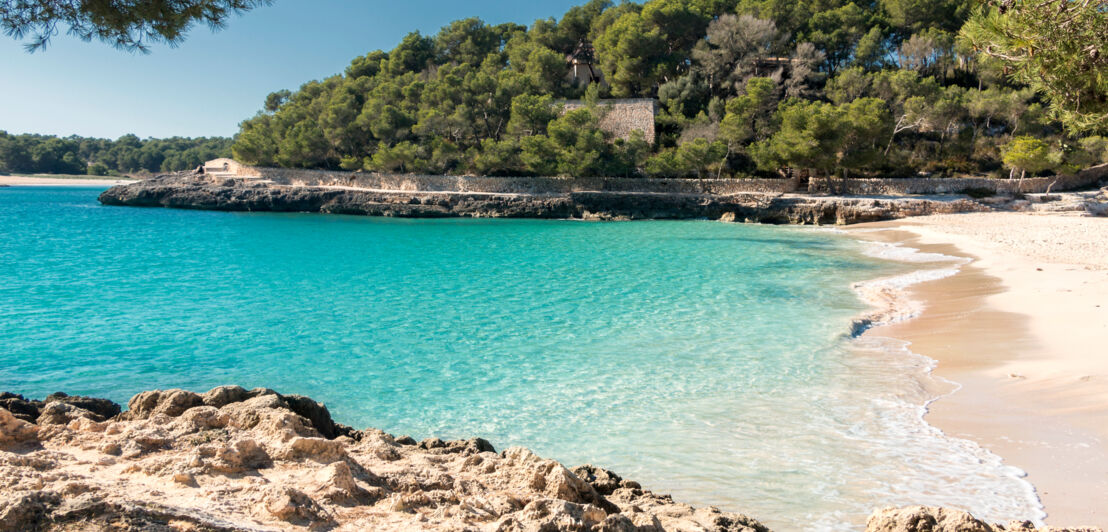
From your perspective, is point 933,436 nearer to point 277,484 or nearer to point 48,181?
point 277,484

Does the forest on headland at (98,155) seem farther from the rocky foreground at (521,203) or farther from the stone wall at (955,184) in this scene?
the stone wall at (955,184)

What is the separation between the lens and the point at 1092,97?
5.73m

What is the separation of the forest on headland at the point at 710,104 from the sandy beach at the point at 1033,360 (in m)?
20.6

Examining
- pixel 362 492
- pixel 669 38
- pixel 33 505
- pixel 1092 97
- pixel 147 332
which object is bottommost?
pixel 147 332

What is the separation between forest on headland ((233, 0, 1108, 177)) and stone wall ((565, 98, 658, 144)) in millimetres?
892

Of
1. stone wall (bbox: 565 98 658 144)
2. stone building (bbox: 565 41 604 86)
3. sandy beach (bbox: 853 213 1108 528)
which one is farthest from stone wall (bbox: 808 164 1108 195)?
stone building (bbox: 565 41 604 86)

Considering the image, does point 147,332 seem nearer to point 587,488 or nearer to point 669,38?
point 587,488

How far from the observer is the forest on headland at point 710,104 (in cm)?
3741

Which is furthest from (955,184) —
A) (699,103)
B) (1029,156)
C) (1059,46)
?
(1059,46)

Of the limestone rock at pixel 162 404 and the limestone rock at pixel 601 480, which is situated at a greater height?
the limestone rock at pixel 162 404

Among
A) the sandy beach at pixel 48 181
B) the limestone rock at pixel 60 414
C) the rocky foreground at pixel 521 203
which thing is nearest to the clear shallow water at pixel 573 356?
the limestone rock at pixel 60 414

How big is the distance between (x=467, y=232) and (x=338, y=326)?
793 inches

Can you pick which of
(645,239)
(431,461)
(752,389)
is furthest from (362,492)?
(645,239)

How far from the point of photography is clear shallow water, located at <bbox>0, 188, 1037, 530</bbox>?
18.5ft
